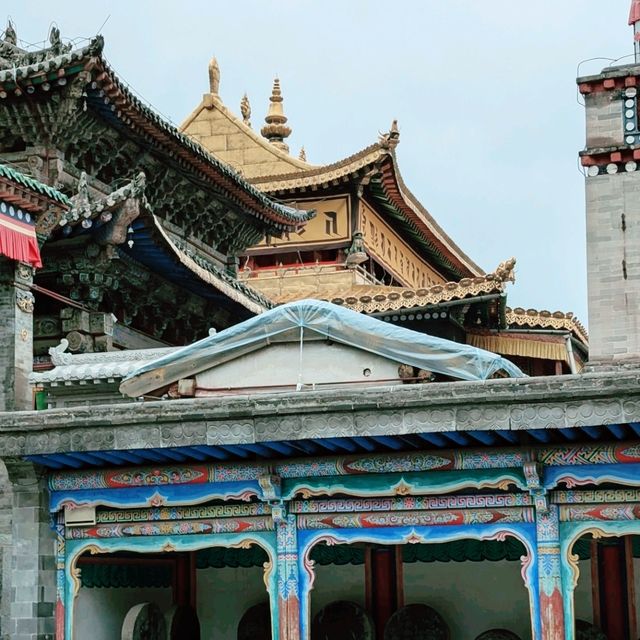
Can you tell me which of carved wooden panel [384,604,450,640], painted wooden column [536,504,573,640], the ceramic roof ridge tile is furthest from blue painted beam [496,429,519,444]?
the ceramic roof ridge tile

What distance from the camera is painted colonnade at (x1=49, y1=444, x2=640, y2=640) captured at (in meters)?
12.6

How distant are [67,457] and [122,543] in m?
1.07

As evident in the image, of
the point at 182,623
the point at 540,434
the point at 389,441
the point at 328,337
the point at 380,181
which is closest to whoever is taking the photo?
the point at 540,434

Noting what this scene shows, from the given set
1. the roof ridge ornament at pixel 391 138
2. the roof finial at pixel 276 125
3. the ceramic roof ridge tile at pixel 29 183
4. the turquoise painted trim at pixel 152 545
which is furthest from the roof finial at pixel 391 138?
the turquoise painted trim at pixel 152 545

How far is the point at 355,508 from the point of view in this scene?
44.1 ft

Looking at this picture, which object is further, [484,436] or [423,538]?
[423,538]

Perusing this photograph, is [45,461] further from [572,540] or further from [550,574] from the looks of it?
[572,540]

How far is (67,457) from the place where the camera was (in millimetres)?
13898

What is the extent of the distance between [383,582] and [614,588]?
2.58 m

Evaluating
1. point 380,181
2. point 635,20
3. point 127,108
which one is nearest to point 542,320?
point 380,181

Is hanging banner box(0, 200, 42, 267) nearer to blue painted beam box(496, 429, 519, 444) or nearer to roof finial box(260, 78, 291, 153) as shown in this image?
blue painted beam box(496, 429, 519, 444)

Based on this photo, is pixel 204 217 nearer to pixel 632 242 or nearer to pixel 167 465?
pixel 632 242

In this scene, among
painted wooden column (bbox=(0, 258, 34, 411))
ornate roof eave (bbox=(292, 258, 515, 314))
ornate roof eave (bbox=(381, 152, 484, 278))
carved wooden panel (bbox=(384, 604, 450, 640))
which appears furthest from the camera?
ornate roof eave (bbox=(381, 152, 484, 278))

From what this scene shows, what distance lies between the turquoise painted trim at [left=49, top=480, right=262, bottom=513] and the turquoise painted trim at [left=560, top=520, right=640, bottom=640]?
3.00m
